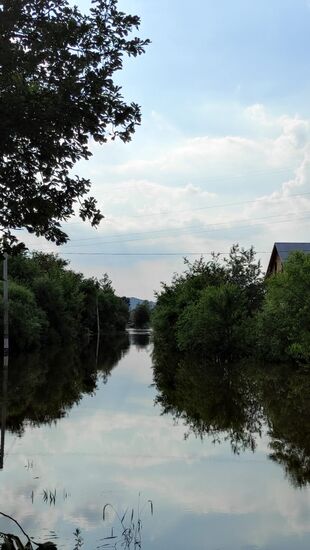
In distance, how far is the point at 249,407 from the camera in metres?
18.8

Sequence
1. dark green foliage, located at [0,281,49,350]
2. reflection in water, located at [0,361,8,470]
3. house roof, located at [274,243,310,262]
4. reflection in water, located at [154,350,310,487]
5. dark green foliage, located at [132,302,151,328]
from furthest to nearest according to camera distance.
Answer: dark green foliage, located at [132,302,151,328]
house roof, located at [274,243,310,262]
dark green foliage, located at [0,281,49,350]
reflection in water, located at [154,350,310,487]
reflection in water, located at [0,361,8,470]

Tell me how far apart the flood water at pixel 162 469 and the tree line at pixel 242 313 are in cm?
904

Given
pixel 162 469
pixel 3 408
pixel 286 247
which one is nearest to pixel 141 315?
pixel 286 247

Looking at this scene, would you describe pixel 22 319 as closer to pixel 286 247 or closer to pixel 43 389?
pixel 43 389

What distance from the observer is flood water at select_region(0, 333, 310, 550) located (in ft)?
25.4

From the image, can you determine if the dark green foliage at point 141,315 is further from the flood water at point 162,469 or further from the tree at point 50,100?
the tree at point 50,100

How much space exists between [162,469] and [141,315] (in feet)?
562

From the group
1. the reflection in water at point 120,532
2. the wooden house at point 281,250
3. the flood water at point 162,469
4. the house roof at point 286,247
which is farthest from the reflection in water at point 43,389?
the house roof at point 286,247

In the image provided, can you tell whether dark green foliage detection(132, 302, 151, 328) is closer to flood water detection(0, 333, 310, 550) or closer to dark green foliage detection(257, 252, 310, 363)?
dark green foliage detection(257, 252, 310, 363)

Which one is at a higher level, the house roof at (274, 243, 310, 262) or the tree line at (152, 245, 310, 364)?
the house roof at (274, 243, 310, 262)

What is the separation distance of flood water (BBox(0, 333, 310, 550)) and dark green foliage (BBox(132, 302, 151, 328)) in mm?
158179

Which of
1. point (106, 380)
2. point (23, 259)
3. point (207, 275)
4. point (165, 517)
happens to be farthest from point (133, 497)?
point (23, 259)

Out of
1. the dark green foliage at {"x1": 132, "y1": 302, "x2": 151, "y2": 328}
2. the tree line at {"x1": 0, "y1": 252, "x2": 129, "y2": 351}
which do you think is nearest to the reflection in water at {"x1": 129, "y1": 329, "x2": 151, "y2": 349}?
the tree line at {"x1": 0, "y1": 252, "x2": 129, "y2": 351}

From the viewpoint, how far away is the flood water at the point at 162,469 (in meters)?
7.75
